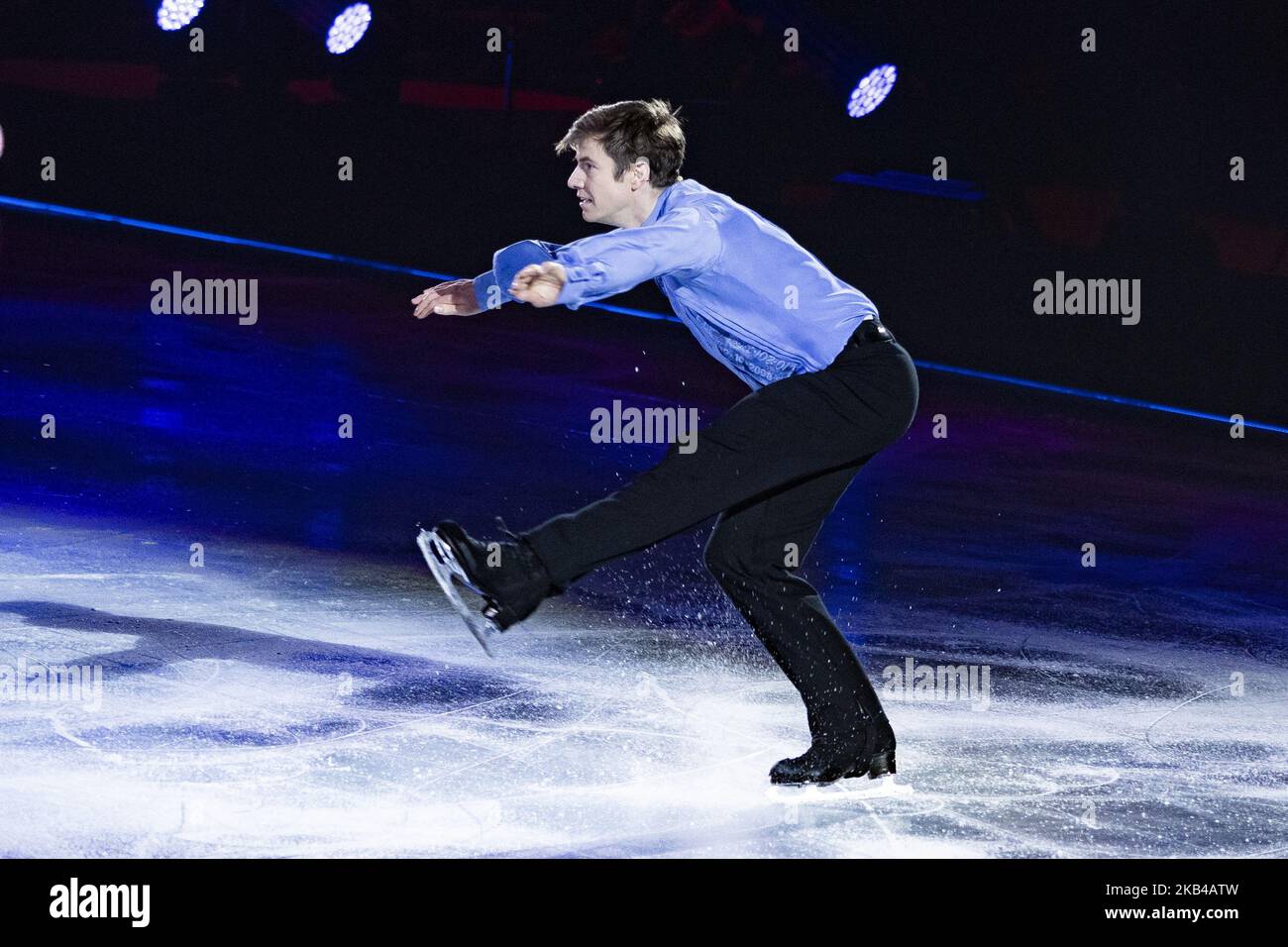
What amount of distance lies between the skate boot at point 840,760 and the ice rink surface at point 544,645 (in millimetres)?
73

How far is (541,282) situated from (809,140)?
7.96 metres

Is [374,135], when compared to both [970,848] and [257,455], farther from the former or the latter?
[970,848]

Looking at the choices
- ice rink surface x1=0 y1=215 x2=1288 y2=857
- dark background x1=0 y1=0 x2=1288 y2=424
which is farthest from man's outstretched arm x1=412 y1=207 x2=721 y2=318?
dark background x1=0 y1=0 x2=1288 y2=424

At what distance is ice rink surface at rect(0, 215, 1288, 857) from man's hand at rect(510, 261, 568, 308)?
90 centimetres

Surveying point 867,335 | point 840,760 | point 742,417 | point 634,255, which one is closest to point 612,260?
point 634,255

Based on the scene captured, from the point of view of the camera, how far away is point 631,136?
3094 millimetres

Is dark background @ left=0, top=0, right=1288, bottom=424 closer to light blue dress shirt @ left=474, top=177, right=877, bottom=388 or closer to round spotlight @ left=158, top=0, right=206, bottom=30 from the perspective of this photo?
round spotlight @ left=158, top=0, right=206, bottom=30

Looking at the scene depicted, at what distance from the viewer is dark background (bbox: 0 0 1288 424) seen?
923 cm

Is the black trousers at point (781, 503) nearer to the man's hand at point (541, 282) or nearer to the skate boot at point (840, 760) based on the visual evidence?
the skate boot at point (840, 760)

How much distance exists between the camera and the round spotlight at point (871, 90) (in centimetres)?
998

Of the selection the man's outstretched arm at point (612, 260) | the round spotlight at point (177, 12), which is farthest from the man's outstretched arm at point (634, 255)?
the round spotlight at point (177, 12)

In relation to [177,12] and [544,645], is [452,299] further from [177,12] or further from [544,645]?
[177,12]

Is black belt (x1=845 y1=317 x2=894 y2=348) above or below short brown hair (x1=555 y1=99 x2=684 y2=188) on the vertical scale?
below

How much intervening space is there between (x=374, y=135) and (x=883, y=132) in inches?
158
